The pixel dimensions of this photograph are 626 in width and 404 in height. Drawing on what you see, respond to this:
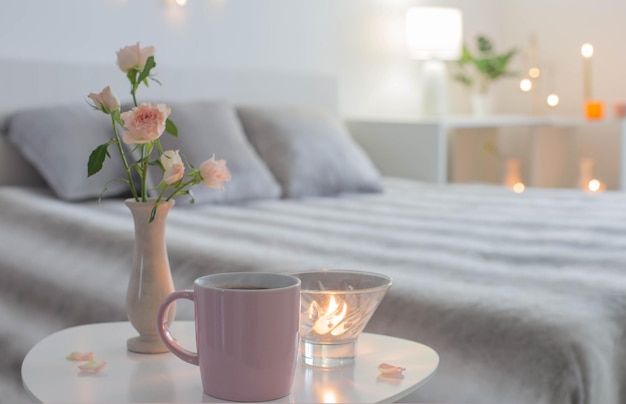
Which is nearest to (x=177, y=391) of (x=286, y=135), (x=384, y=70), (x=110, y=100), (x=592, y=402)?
(x=110, y=100)

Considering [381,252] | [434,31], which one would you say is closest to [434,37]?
[434,31]

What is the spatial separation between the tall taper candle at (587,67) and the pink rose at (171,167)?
10.9 feet

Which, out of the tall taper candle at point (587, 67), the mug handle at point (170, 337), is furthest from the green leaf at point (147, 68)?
the tall taper candle at point (587, 67)

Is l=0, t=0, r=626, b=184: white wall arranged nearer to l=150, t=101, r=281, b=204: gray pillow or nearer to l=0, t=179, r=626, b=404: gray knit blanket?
l=150, t=101, r=281, b=204: gray pillow

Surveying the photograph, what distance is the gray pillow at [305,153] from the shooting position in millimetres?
2770

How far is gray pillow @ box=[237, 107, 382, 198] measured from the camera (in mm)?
2770

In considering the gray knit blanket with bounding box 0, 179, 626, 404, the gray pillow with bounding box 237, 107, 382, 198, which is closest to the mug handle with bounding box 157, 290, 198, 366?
the gray knit blanket with bounding box 0, 179, 626, 404

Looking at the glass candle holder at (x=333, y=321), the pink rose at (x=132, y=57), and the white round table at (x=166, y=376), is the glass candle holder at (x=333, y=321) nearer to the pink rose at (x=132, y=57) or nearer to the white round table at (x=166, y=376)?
the white round table at (x=166, y=376)

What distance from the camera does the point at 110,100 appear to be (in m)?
0.99

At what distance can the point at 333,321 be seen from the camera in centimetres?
94

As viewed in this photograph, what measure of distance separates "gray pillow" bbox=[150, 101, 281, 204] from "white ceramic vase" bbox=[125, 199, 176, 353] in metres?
1.45

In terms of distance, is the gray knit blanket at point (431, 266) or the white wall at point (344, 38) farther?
the white wall at point (344, 38)

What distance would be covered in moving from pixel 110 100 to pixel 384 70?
3.07 m

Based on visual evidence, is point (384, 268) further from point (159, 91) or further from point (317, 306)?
point (159, 91)
